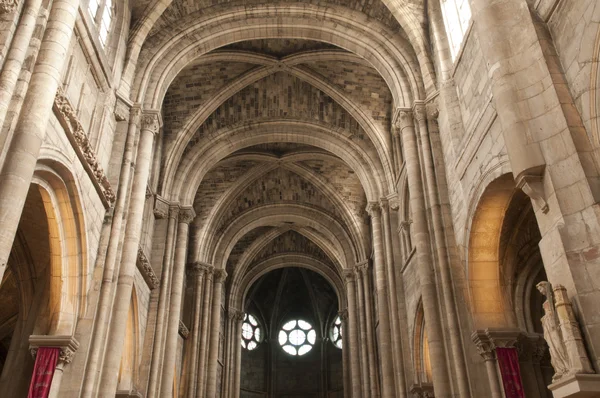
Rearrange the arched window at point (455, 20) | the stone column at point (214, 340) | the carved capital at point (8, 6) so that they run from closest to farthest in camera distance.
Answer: the carved capital at point (8, 6) → the arched window at point (455, 20) → the stone column at point (214, 340)

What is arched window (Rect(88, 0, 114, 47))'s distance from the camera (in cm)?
1249

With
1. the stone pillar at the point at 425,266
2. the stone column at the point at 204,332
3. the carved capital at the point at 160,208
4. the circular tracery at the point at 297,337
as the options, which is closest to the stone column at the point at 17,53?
the stone pillar at the point at 425,266

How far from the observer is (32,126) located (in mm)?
7812

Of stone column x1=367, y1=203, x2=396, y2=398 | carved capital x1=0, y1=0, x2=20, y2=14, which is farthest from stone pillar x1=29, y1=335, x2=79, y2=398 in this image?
stone column x1=367, y1=203, x2=396, y2=398

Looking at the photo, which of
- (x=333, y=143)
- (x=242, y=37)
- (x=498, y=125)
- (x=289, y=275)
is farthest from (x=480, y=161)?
(x=289, y=275)

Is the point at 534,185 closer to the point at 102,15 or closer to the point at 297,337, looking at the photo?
the point at 102,15

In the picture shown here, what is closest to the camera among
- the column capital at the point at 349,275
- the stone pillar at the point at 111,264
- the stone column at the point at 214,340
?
the stone pillar at the point at 111,264

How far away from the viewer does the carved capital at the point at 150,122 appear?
1429cm

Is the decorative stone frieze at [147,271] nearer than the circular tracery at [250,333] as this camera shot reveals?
Yes

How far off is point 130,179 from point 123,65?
2.92 meters

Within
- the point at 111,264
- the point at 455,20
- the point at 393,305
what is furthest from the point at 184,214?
the point at 455,20

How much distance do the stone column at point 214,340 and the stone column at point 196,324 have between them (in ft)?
3.33

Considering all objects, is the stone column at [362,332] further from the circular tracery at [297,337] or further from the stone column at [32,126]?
the stone column at [32,126]

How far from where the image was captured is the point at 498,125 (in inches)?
384
